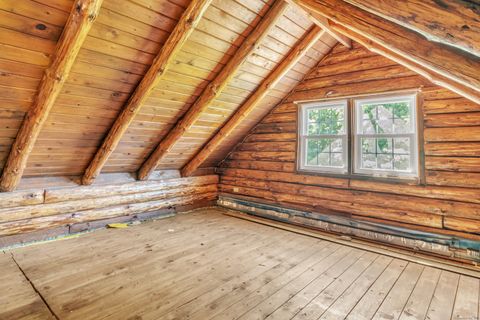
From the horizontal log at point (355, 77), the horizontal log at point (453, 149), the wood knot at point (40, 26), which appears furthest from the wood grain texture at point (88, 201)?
the horizontal log at point (453, 149)

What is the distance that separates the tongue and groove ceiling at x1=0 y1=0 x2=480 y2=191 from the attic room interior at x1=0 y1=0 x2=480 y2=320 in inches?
0.5

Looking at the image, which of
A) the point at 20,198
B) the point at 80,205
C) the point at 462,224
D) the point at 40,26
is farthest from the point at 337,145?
the point at 20,198

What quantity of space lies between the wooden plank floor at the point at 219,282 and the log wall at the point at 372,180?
0.70m

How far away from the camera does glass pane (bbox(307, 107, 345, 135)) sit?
13.6ft

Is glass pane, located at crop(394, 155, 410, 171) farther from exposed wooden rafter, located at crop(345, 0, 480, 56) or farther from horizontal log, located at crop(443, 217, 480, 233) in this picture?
exposed wooden rafter, located at crop(345, 0, 480, 56)

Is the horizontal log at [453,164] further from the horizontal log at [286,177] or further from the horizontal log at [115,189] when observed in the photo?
the horizontal log at [115,189]

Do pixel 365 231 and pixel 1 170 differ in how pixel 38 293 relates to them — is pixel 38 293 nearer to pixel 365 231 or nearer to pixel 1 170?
pixel 1 170

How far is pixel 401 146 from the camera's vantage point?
11.7ft

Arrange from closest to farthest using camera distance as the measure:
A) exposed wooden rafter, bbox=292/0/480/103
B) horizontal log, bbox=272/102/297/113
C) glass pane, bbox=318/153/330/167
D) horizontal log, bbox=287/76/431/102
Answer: exposed wooden rafter, bbox=292/0/480/103 < horizontal log, bbox=287/76/431/102 < glass pane, bbox=318/153/330/167 < horizontal log, bbox=272/102/297/113

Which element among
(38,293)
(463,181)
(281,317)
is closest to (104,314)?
(38,293)

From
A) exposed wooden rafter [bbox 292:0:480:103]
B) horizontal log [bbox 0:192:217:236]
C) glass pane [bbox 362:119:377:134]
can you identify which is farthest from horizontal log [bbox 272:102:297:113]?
exposed wooden rafter [bbox 292:0:480:103]

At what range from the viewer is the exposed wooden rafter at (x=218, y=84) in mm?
2824

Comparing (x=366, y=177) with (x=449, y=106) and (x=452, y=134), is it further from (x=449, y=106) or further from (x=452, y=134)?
(x=449, y=106)

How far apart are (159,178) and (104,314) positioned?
2957 millimetres
